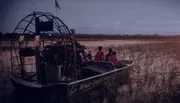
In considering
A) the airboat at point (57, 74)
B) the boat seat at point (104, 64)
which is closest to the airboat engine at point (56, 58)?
the airboat at point (57, 74)

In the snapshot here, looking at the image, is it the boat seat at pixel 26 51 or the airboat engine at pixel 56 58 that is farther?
the boat seat at pixel 26 51

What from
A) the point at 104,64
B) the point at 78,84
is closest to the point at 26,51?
the point at 78,84

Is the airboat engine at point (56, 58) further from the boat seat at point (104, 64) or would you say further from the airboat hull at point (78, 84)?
the boat seat at point (104, 64)

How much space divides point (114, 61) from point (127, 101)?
236 cm

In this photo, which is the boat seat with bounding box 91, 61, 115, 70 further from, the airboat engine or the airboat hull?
the airboat engine

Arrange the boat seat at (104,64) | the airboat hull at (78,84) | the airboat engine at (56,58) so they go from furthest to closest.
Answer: the boat seat at (104,64)
the airboat engine at (56,58)
the airboat hull at (78,84)

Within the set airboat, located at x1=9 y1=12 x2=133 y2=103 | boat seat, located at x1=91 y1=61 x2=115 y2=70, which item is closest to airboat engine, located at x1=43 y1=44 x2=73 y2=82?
airboat, located at x1=9 y1=12 x2=133 y2=103

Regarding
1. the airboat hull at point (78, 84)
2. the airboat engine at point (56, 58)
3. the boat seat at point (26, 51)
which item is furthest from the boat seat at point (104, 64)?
the boat seat at point (26, 51)

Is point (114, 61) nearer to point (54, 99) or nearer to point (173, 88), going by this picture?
point (173, 88)

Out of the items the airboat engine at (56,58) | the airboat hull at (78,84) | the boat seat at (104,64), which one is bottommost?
the airboat hull at (78,84)

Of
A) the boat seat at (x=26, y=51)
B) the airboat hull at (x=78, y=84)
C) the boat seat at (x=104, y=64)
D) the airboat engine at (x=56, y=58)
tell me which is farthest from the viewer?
the boat seat at (x=104, y=64)

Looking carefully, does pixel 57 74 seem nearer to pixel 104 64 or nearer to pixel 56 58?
pixel 56 58

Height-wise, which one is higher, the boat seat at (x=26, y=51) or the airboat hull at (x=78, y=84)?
the boat seat at (x=26, y=51)

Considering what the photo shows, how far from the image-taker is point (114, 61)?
11844 mm
